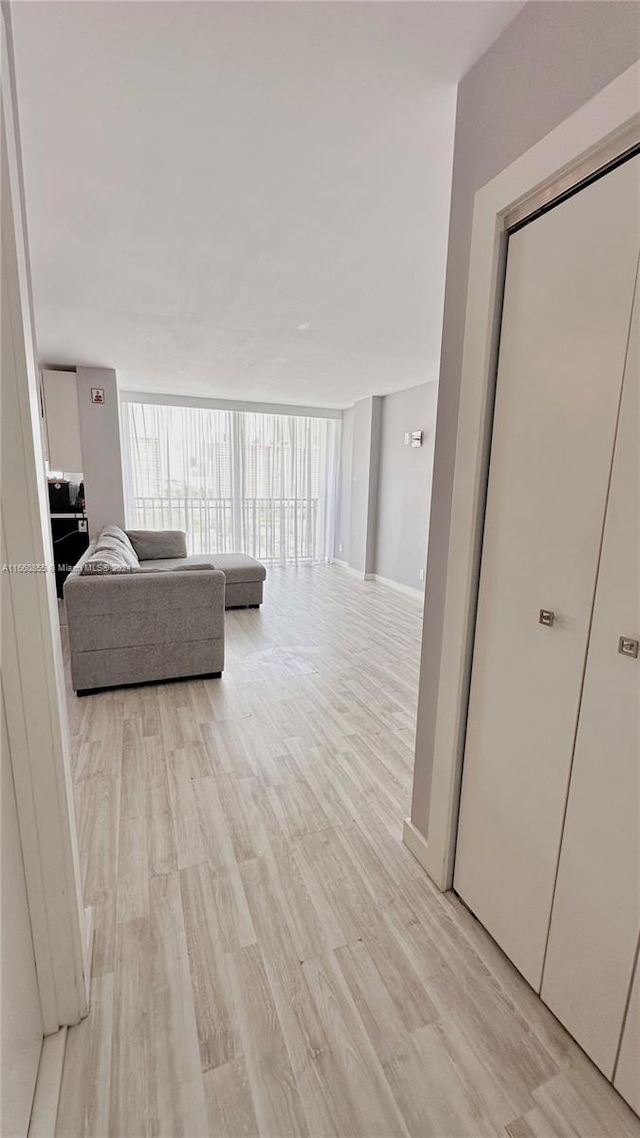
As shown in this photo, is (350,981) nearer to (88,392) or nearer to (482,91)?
(482,91)

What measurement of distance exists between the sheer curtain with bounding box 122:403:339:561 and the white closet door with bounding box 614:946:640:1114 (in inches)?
239

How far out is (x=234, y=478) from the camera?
644 centimetres

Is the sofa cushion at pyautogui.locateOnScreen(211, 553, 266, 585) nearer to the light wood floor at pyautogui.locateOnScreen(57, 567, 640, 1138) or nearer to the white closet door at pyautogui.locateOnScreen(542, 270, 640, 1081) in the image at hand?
the light wood floor at pyautogui.locateOnScreen(57, 567, 640, 1138)

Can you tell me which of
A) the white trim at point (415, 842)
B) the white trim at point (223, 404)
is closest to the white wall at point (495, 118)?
the white trim at point (415, 842)

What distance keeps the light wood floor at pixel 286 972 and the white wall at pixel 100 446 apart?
3041 millimetres

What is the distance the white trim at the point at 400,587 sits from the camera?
17.3 feet

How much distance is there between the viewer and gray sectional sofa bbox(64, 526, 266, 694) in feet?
9.11

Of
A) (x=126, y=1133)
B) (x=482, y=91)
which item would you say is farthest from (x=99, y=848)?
(x=482, y=91)

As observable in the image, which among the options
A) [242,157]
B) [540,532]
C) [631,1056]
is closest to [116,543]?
[242,157]

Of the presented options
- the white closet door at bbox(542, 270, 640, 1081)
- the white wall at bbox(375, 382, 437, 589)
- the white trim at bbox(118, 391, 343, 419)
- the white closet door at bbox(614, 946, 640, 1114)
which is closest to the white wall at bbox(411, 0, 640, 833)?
the white closet door at bbox(542, 270, 640, 1081)

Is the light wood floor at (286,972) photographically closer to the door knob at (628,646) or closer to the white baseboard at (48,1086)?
the white baseboard at (48,1086)

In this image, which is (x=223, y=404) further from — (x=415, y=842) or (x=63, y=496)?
(x=415, y=842)

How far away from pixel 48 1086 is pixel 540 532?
5.47 feet

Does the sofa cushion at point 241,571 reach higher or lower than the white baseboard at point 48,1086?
higher
